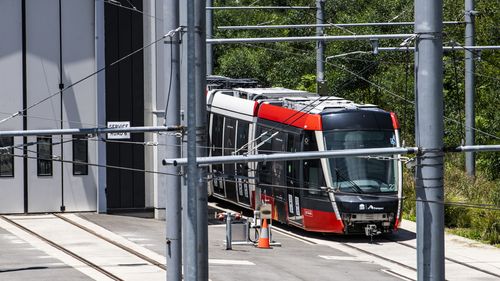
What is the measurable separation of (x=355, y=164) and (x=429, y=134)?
15116 millimetres

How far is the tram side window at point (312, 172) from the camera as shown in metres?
27.9

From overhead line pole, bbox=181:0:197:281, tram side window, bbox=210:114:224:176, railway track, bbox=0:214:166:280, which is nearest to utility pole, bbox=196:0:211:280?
overhead line pole, bbox=181:0:197:281

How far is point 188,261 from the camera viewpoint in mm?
13805

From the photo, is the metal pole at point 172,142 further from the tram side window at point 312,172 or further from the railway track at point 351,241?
the tram side window at point 312,172

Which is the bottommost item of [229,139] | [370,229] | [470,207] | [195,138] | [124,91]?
[370,229]

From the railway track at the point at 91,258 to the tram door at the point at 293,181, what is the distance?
14.6 feet

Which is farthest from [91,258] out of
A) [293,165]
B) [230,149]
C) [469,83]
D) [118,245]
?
[469,83]

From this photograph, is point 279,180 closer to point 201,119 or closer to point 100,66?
point 100,66

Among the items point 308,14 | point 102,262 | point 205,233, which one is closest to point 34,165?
point 102,262

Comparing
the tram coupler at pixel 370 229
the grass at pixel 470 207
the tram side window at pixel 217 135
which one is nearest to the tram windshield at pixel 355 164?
the tram coupler at pixel 370 229

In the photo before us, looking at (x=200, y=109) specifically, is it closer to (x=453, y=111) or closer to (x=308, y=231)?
(x=308, y=231)

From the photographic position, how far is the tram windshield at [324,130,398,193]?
27.7m

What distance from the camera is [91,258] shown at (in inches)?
983

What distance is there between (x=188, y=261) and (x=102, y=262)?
11.0 meters
